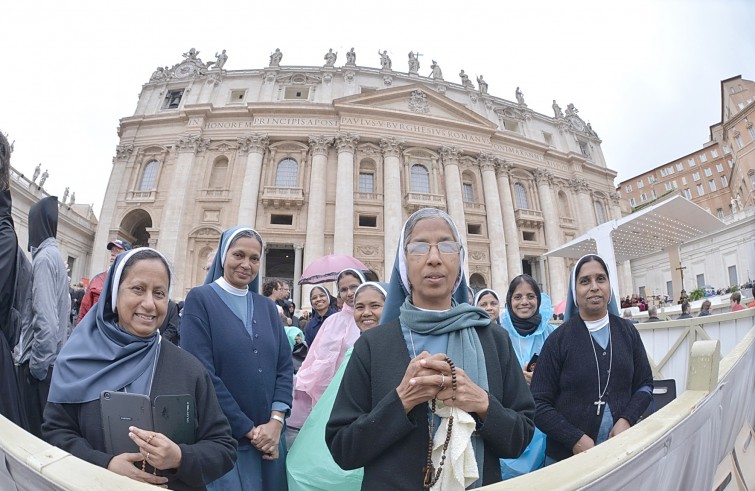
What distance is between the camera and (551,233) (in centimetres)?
2598

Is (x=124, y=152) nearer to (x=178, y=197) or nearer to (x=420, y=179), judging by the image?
(x=178, y=197)

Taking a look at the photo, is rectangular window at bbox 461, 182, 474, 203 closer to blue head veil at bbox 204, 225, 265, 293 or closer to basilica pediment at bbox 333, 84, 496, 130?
basilica pediment at bbox 333, 84, 496, 130

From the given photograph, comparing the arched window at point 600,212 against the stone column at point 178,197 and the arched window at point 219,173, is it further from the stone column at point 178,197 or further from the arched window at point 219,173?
the stone column at point 178,197

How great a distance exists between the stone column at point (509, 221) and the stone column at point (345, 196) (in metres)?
10.5

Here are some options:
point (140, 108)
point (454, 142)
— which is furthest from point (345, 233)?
point (140, 108)

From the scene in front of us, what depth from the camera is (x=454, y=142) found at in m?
25.8

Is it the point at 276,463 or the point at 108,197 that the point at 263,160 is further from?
the point at 276,463

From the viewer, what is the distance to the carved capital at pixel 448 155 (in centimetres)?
2495

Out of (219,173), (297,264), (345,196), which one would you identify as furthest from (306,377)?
(219,173)

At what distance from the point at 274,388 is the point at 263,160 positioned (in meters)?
22.9

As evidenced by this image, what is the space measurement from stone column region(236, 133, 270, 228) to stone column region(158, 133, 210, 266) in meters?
2.94

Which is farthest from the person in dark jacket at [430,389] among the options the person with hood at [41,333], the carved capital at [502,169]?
the carved capital at [502,169]

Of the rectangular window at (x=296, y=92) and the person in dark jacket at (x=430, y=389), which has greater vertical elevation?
the rectangular window at (x=296, y=92)

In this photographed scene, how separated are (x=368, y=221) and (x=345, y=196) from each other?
240 cm
